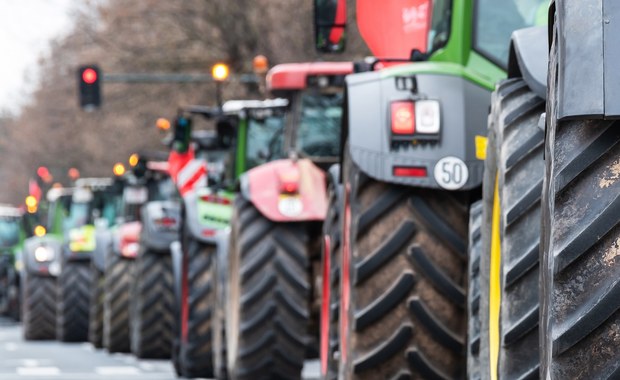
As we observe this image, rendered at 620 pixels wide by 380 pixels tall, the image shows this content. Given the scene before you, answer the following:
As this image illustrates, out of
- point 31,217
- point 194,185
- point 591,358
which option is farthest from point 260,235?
point 31,217

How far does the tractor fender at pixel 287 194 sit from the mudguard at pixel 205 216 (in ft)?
9.30

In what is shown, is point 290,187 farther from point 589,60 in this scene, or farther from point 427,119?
point 589,60

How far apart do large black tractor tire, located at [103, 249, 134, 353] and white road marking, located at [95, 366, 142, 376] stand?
3.22 meters

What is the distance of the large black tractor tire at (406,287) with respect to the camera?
748 cm

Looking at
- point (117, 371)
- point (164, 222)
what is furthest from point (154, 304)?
point (117, 371)

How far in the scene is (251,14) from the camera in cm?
4447

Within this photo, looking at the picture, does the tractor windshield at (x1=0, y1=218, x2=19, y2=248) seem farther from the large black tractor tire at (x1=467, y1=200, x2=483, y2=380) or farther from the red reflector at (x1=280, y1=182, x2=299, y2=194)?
the large black tractor tire at (x1=467, y1=200, x2=483, y2=380)

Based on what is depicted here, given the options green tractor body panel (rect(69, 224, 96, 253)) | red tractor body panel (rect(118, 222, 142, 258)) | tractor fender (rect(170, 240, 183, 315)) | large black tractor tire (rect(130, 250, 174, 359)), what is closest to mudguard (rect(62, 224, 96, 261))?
green tractor body panel (rect(69, 224, 96, 253))

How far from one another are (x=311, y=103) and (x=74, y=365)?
6.91 meters

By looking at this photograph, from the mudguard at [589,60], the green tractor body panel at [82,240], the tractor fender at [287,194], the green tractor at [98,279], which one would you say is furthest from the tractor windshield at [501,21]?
the green tractor body panel at [82,240]

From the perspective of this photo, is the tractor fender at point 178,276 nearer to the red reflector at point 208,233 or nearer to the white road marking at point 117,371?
the red reflector at point 208,233

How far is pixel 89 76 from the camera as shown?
1371 inches

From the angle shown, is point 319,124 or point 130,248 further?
point 130,248

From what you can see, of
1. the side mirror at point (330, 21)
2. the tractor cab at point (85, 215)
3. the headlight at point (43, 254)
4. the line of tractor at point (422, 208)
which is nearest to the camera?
the line of tractor at point (422, 208)
